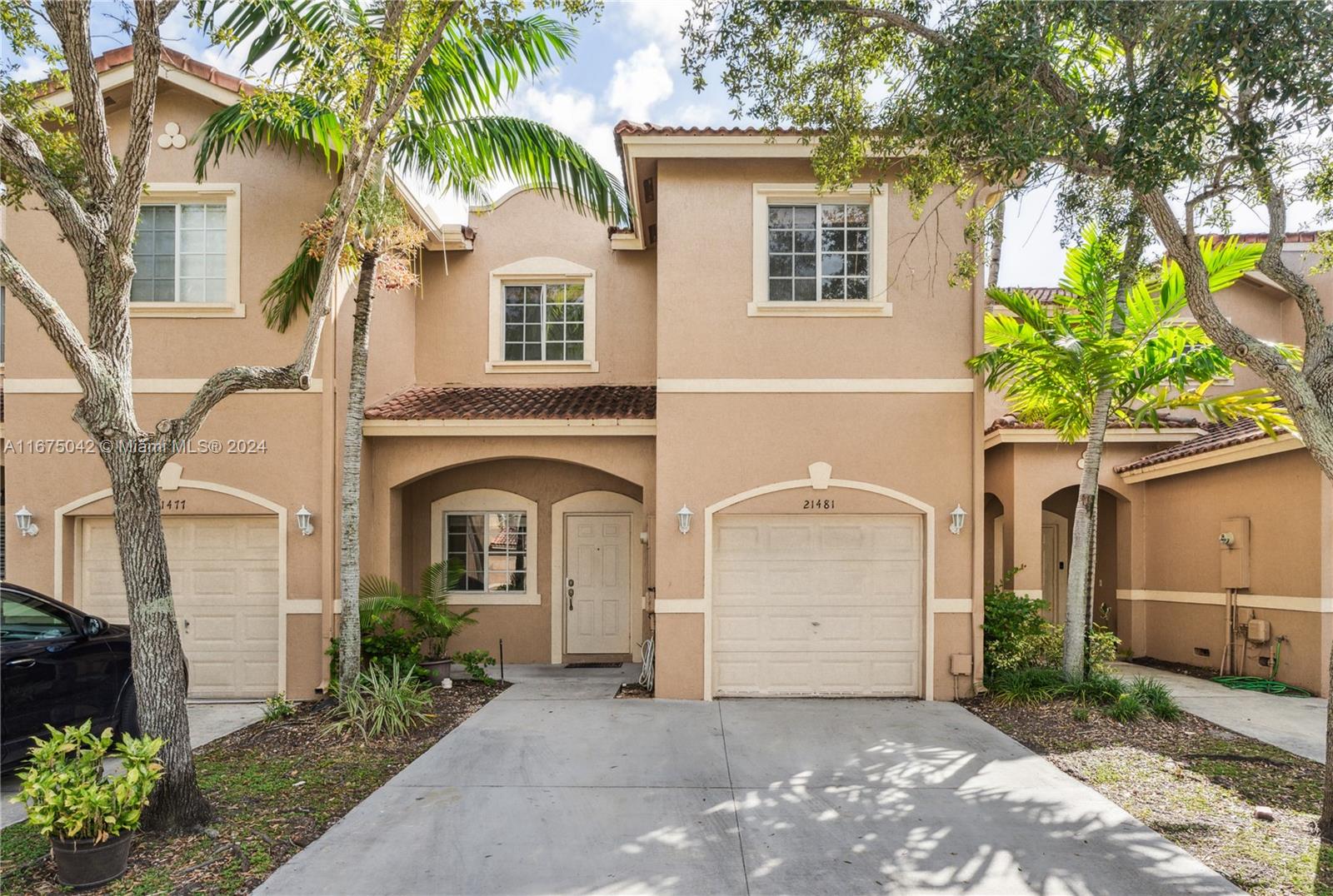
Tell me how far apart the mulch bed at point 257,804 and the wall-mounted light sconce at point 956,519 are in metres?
5.82

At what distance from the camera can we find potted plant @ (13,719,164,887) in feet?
15.3

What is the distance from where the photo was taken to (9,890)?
185 inches

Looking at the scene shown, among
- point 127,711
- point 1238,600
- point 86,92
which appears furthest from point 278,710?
point 1238,600

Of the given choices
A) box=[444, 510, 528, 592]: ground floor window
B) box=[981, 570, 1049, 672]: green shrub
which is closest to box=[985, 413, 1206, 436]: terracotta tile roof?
box=[981, 570, 1049, 672]: green shrub

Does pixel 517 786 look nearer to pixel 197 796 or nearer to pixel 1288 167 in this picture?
pixel 197 796

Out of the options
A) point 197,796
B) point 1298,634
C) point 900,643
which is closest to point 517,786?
point 197,796

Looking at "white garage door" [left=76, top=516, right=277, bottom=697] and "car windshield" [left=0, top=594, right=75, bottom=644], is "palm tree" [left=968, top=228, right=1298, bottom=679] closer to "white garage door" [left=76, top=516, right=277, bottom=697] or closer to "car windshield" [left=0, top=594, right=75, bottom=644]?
"white garage door" [left=76, top=516, right=277, bottom=697]

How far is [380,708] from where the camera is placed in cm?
800

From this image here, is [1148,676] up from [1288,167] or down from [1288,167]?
down

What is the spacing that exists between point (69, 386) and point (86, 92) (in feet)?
17.9

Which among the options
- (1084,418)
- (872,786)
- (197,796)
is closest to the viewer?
(197,796)

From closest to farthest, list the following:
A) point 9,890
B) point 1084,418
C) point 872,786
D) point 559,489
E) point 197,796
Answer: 1. point 9,890
2. point 197,796
3. point 872,786
4. point 1084,418
5. point 559,489

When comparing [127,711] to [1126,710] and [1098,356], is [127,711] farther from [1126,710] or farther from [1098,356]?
[1098,356]

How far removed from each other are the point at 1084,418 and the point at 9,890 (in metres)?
10.3
